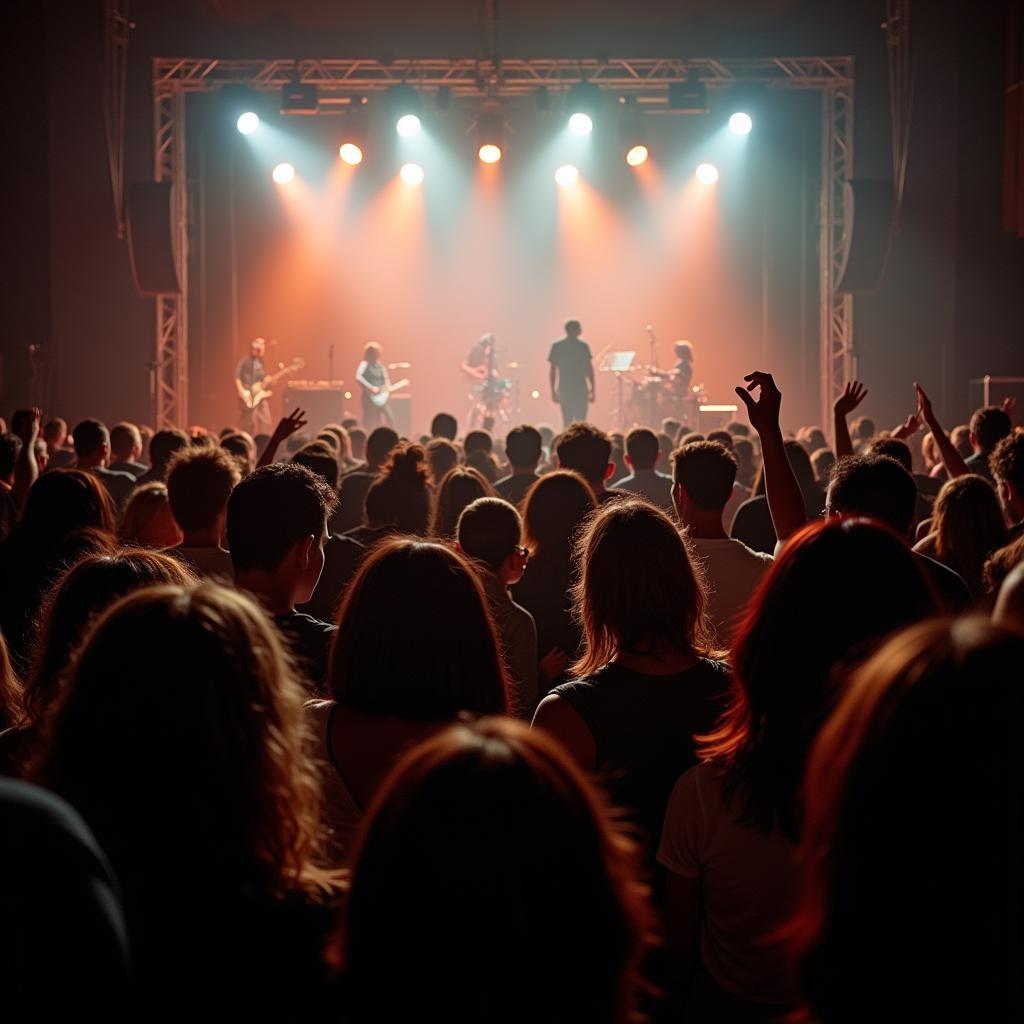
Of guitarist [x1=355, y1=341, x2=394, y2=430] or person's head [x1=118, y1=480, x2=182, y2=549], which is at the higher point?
guitarist [x1=355, y1=341, x2=394, y2=430]

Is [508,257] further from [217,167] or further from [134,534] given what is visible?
[134,534]

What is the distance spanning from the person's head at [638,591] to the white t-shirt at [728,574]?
4.20 feet

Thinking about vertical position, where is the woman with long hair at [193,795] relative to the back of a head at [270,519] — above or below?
below

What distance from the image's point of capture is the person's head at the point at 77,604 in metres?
2.38

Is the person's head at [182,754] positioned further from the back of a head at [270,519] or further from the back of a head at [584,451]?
the back of a head at [584,451]

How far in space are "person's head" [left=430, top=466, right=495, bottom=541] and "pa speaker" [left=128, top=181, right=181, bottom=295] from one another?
11500 millimetres

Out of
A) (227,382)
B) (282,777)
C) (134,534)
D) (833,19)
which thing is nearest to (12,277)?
(227,382)

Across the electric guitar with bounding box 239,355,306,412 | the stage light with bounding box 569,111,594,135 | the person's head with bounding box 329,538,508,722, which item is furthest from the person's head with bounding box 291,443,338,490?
the electric guitar with bounding box 239,355,306,412

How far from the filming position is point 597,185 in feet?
70.7

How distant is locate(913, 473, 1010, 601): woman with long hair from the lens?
4199mm

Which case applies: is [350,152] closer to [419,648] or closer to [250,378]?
[250,378]

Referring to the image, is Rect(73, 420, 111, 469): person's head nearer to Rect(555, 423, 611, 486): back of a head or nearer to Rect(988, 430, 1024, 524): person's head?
Rect(555, 423, 611, 486): back of a head

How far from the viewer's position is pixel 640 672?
8.61ft

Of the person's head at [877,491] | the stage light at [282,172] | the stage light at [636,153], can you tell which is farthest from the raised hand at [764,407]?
the stage light at [282,172]
